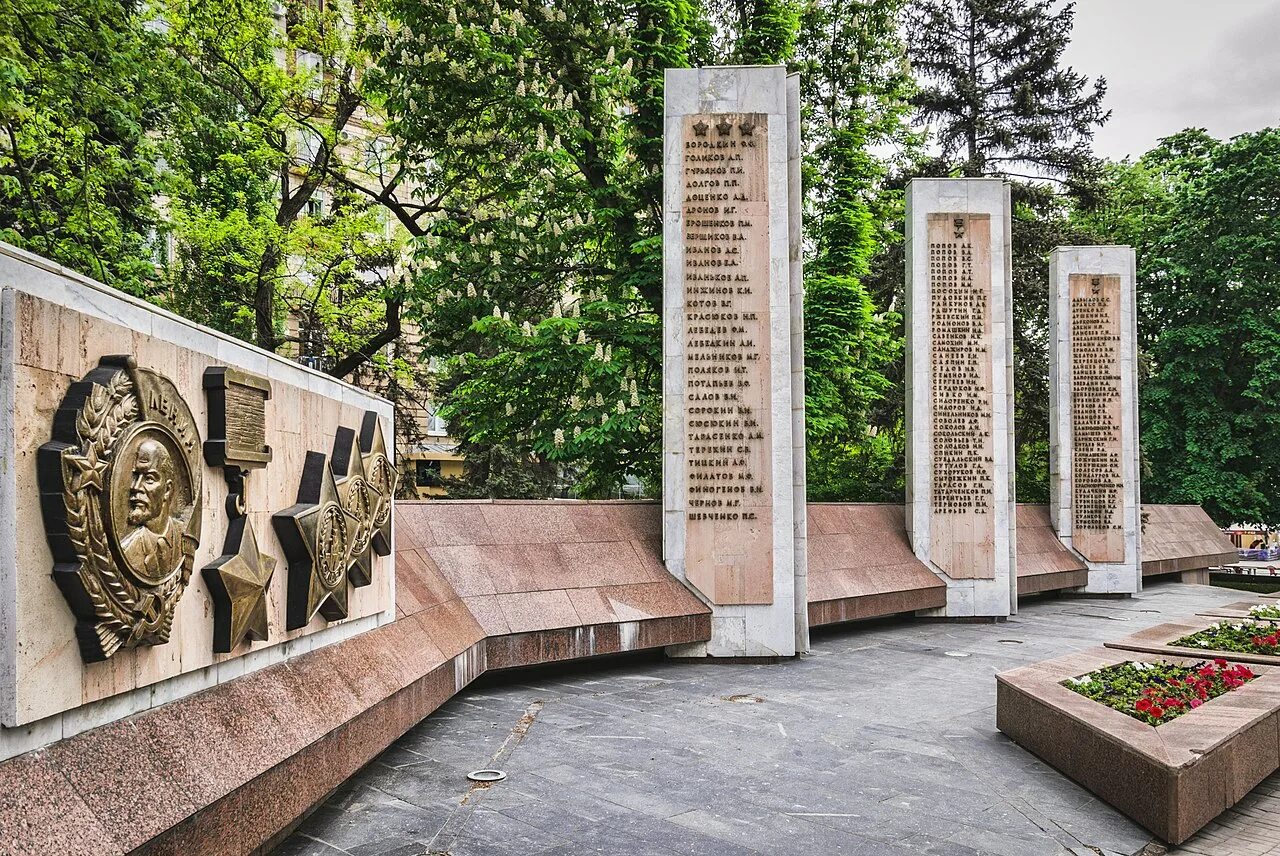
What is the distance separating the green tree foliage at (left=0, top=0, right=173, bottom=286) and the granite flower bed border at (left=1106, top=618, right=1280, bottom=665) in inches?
438

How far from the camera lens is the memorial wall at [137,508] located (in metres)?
3.00

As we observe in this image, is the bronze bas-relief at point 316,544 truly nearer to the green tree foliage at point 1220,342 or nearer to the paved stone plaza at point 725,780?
the paved stone plaza at point 725,780

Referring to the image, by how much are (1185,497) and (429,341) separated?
20.8 m

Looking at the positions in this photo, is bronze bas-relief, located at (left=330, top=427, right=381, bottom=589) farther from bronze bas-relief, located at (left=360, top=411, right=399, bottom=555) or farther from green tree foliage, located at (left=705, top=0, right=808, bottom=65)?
green tree foliage, located at (left=705, top=0, right=808, bottom=65)

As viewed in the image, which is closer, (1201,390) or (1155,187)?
(1201,390)

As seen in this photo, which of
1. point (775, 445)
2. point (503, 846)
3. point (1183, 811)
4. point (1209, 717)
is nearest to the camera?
point (503, 846)

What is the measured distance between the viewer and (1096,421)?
17828mm

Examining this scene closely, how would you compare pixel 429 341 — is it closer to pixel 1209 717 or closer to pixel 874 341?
pixel 874 341

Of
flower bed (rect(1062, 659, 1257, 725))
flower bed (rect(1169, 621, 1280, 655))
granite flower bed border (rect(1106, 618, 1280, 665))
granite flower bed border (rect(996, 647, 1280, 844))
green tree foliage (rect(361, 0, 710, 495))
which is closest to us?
granite flower bed border (rect(996, 647, 1280, 844))

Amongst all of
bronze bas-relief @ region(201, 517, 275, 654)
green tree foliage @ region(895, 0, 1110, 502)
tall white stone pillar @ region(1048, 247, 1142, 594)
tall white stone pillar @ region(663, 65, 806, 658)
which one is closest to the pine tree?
green tree foliage @ region(895, 0, 1110, 502)

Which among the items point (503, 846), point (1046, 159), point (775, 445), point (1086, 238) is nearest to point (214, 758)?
point (503, 846)

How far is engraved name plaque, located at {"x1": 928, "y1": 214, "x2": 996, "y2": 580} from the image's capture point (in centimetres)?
1413

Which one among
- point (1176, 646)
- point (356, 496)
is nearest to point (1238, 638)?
point (1176, 646)

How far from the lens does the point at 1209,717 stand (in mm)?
5965
